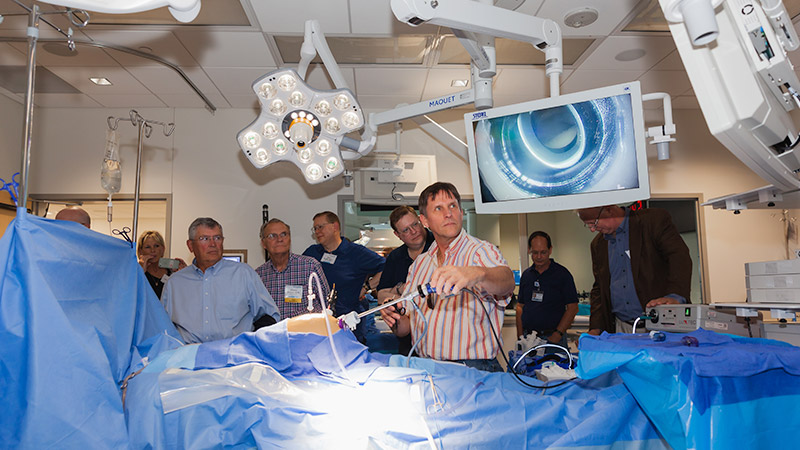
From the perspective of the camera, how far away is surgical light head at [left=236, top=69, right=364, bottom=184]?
9.53ft

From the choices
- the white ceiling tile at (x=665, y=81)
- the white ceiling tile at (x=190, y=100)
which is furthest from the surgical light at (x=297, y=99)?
the white ceiling tile at (x=665, y=81)

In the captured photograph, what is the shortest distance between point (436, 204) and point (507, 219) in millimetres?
3486

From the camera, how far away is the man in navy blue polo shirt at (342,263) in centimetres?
413

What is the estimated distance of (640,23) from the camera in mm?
3543

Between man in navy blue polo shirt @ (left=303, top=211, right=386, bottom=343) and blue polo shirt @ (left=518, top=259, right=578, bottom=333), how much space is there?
4.27 feet

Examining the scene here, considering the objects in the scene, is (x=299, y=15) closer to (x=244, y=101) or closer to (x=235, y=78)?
(x=235, y=78)

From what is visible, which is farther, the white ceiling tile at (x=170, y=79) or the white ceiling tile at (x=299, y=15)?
the white ceiling tile at (x=170, y=79)

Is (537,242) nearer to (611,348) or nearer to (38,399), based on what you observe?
(611,348)

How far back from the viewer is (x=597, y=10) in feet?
11.0

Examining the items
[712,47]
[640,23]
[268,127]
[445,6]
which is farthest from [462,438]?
[640,23]

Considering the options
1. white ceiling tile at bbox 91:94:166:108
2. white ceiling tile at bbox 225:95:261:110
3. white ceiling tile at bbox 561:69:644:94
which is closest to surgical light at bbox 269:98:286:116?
white ceiling tile at bbox 225:95:261:110

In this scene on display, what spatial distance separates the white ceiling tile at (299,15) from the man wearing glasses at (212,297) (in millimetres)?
1387

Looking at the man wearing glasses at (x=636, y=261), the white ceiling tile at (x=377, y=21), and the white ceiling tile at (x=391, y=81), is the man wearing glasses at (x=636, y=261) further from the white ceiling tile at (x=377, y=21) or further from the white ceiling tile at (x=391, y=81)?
the white ceiling tile at (x=391, y=81)

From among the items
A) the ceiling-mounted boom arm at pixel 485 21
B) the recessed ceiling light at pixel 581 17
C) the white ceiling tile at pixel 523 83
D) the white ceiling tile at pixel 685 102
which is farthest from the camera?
the white ceiling tile at pixel 685 102
